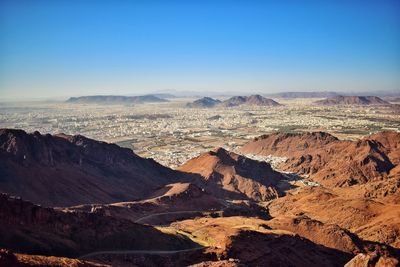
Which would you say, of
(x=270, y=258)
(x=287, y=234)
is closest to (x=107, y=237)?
(x=270, y=258)

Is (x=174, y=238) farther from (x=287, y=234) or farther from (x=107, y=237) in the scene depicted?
(x=287, y=234)

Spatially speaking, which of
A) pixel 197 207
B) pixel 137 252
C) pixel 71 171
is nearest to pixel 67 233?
pixel 137 252

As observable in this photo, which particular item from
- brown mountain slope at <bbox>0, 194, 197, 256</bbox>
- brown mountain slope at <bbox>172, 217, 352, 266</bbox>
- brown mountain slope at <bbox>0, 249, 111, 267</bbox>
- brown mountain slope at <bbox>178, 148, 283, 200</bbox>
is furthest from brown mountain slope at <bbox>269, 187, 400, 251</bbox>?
brown mountain slope at <bbox>0, 249, 111, 267</bbox>

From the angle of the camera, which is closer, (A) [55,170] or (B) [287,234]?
(B) [287,234]

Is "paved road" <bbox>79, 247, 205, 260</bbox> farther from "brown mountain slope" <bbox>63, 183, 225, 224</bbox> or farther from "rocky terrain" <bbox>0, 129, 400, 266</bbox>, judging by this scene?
"brown mountain slope" <bbox>63, 183, 225, 224</bbox>

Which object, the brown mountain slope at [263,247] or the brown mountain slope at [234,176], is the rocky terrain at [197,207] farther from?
the brown mountain slope at [234,176]

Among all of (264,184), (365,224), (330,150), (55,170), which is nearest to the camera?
(365,224)

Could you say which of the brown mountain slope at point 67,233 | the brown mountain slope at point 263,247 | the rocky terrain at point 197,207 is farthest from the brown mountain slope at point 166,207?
the brown mountain slope at point 67,233
